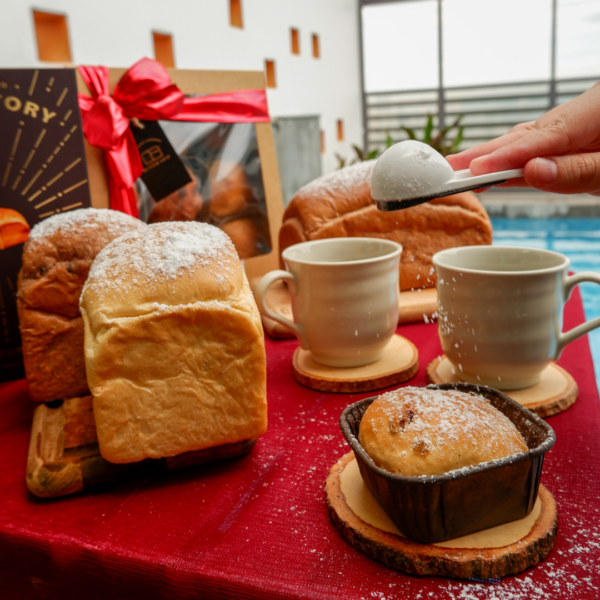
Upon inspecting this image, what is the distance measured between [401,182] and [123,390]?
36 cm

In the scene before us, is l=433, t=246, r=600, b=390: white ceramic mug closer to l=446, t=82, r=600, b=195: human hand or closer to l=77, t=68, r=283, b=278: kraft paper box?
l=446, t=82, r=600, b=195: human hand

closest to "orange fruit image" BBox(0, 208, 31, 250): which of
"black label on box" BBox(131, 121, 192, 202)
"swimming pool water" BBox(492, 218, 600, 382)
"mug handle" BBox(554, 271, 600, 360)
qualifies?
"black label on box" BBox(131, 121, 192, 202)

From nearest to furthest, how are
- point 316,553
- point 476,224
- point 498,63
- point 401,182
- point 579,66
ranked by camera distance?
point 316,553 → point 401,182 → point 476,224 → point 579,66 → point 498,63

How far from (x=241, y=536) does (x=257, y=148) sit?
3.06 feet

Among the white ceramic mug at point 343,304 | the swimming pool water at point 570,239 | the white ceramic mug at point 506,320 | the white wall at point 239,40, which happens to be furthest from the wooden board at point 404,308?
the swimming pool water at point 570,239

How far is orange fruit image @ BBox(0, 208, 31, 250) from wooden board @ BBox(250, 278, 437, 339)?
0.41m

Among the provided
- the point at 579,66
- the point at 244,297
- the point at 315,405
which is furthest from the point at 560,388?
the point at 579,66

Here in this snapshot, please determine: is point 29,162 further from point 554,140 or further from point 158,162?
point 554,140

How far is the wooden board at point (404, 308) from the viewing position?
99 centimetres


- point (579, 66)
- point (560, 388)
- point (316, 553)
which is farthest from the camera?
point (579, 66)

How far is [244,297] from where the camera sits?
1.93 ft

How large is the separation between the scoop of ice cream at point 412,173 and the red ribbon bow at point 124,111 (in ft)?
1.93

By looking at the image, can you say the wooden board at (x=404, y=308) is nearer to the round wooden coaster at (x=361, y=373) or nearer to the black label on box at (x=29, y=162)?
the round wooden coaster at (x=361, y=373)

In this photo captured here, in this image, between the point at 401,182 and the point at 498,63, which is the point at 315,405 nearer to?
the point at 401,182
